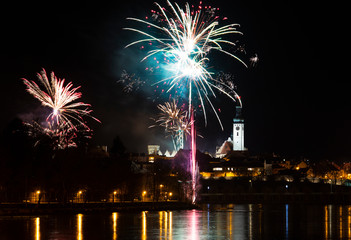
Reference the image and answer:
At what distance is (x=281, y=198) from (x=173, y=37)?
7654cm

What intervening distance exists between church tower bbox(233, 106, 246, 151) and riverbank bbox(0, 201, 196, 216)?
97418 millimetres

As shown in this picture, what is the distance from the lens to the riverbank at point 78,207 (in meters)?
60.4

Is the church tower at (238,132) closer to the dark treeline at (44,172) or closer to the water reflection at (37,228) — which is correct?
the dark treeline at (44,172)

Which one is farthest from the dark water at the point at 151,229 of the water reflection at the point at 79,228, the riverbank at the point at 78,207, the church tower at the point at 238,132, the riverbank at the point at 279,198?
the church tower at the point at 238,132

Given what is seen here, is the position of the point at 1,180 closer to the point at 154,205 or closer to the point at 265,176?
the point at 154,205

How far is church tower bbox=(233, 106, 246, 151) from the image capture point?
179000 millimetres

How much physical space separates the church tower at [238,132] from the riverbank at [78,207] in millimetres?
97418

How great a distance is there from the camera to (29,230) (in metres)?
44.7

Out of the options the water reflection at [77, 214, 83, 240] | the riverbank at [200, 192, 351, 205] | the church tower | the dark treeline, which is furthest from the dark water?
the church tower

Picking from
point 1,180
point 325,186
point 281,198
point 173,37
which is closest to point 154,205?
point 1,180

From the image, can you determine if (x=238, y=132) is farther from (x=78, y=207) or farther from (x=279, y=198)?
(x=78, y=207)

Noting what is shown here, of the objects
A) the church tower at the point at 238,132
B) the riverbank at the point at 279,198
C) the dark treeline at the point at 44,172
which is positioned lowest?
the riverbank at the point at 279,198

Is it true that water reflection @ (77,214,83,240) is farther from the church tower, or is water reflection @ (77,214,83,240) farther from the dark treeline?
the church tower

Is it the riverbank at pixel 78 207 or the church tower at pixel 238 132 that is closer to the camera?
the riverbank at pixel 78 207
